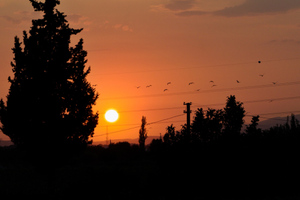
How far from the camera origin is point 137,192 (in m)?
29.9

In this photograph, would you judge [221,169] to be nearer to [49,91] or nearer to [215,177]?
[215,177]

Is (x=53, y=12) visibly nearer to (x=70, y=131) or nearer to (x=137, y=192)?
(x=70, y=131)

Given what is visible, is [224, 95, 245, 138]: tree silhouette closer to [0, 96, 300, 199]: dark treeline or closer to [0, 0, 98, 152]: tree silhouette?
[0, 96, 300, 199]: dark treeline

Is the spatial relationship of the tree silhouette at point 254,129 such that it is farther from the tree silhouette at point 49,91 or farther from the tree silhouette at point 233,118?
the tree silhouette at point 49,91

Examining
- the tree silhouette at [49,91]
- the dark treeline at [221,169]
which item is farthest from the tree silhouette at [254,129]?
the tree silhouette at [49,91]

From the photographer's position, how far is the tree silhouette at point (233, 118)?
3120cm

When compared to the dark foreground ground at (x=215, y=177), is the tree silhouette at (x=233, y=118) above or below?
above

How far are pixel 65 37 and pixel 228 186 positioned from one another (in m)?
14.2

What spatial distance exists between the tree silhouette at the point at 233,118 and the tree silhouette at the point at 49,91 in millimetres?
9440

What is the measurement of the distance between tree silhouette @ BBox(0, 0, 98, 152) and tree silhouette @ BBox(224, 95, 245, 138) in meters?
9.44

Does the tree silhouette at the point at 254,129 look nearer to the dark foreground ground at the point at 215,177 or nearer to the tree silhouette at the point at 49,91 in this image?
the dark foreground ground at the point at 215,177

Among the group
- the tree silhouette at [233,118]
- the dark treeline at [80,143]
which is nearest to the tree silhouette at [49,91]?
the dark treeline at [80,143]

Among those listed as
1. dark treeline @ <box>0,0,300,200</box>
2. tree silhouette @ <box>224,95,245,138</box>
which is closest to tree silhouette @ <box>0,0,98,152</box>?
dark treeline @ <box>0,0,300,200</box>

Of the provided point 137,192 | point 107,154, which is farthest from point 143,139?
point 137,192
